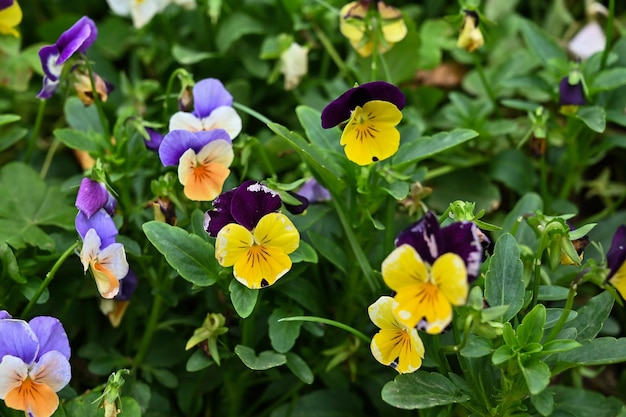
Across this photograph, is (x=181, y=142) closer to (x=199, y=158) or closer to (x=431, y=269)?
(x=199, y=158)

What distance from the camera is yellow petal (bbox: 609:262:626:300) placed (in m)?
1.01

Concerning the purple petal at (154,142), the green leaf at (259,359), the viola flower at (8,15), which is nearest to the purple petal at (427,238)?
the green leaf at (259,359)

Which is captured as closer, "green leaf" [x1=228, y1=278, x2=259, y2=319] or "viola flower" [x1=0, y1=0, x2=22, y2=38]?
"green leaf" [x1=228, y1=278, x2=259, y2=319]

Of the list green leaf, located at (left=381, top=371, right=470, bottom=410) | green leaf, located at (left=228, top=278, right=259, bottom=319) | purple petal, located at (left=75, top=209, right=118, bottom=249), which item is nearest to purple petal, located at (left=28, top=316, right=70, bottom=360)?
purple petal, located at (left=75, top=209, right=118, bottom=249)

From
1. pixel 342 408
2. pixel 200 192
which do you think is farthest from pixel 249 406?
pixel 200 192

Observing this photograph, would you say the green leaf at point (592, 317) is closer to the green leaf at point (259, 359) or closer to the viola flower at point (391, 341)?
the viola flower at point (391, 341)

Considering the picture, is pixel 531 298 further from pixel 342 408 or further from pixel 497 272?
pixel 342 408

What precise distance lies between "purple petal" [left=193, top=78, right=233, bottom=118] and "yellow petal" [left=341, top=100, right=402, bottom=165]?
260 millimetres

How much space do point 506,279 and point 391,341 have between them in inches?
7.3

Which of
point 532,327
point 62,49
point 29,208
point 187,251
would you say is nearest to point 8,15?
point 62,49

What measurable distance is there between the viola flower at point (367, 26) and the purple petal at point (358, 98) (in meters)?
0.32

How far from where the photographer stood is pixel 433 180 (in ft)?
5.60

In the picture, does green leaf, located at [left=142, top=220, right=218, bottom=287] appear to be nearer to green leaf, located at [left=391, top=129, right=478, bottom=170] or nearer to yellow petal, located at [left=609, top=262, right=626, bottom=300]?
green leaf, located at [left=391, top=129, right=478, bottom=170]

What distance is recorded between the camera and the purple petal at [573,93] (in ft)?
4.80
